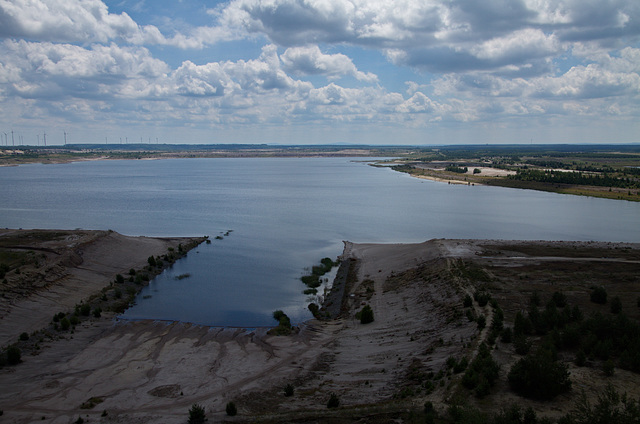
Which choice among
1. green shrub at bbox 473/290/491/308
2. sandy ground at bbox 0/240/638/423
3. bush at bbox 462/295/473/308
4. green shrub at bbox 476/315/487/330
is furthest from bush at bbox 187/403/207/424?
green shrub at bbox 473/290/491/308

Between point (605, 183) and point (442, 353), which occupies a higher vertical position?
point (605, 183)

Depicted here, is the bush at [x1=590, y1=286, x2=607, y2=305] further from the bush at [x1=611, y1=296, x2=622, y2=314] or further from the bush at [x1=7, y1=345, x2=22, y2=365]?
the bush at [x1=7, y1=345, x2=22, y2=365]

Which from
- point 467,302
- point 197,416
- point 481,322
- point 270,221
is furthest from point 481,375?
point 270,221

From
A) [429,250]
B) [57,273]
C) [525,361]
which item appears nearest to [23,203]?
[57,273]

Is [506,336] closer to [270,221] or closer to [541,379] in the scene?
[541,379]

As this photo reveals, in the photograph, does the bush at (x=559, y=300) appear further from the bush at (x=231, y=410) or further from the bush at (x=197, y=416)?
A: the bush at (x=197, y=416)

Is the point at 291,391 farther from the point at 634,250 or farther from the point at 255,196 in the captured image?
the point at 255,196
